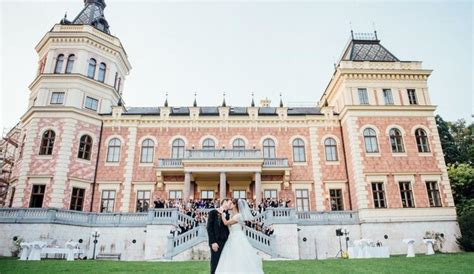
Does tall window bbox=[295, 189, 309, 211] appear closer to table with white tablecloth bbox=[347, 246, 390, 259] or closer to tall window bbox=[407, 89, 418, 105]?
table with white tablecloth bbox=[347, 246, 390, 259]

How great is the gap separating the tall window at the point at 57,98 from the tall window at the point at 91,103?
1714 millimetres

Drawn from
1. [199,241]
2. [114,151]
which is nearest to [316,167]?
[199,241]

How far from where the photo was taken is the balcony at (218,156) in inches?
912

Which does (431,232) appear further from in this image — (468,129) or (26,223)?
(26,223)

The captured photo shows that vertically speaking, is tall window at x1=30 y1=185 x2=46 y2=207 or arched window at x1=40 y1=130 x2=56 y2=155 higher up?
arched window at x1=40 y1=130 x2=56 y2=155

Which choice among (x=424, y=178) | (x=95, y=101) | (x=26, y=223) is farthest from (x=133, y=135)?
(x=424, y=178)

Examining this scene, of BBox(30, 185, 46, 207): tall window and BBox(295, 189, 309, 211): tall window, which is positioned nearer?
BBox(30, 185, 46, 207): tall window

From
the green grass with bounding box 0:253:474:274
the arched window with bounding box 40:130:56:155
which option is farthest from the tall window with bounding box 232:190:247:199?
the arched window with bounding box 40:130:56:155

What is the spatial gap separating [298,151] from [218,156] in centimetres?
668

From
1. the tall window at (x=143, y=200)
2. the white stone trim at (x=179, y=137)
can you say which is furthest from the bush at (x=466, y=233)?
the tall window at (x=143, y=200)

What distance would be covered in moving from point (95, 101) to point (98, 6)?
10614mm

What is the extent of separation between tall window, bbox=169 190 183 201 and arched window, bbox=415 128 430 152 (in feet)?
59.8

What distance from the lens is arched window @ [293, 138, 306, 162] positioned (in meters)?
25.3

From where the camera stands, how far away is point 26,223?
19.7m
